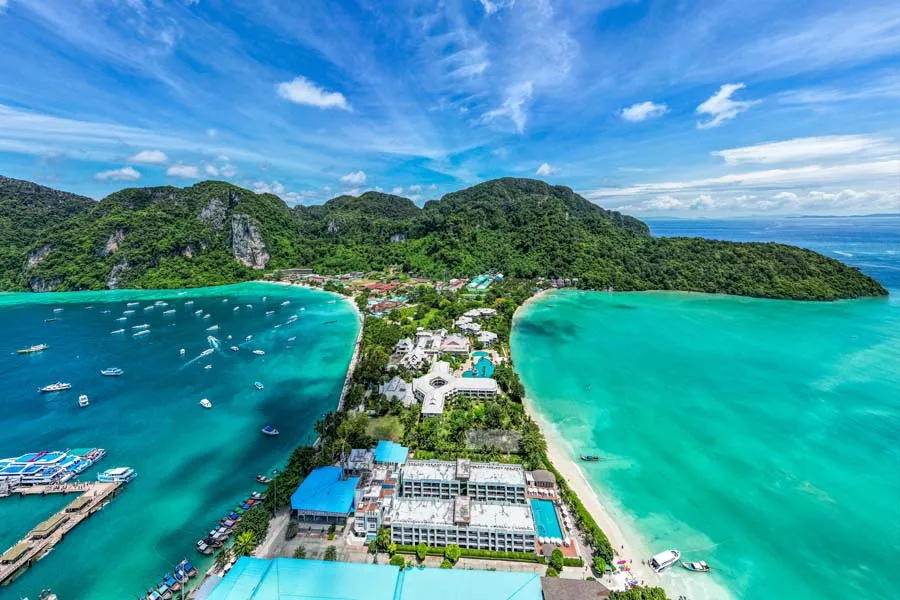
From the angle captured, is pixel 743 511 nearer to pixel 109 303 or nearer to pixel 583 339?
→ pixel 583 339

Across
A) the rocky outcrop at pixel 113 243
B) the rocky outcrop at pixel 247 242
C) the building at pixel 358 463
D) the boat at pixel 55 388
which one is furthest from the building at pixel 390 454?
the rocky outcrop at pixel 113 243

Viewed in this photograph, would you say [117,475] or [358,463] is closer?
[358,463]

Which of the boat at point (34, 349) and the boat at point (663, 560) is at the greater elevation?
the boat at point (34, 349)

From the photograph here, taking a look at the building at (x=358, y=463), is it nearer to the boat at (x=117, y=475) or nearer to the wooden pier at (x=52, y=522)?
the boat at (x=117, y=475)

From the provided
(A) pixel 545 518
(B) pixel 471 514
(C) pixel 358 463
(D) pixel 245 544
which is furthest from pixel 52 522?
(A) pixel 545 518

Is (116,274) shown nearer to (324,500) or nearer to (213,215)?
(213,215)

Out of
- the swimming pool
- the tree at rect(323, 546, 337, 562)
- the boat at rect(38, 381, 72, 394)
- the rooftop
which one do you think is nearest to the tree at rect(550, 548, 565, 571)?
the rooftop

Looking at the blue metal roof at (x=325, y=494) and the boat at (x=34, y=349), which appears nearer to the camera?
the blue metal roof at (x=325, y=494)
